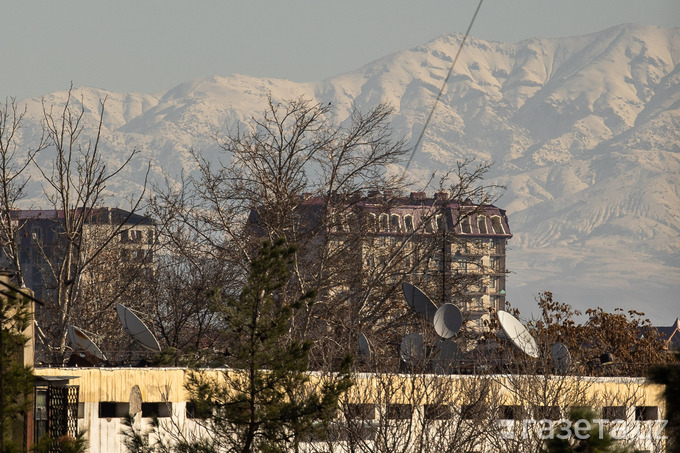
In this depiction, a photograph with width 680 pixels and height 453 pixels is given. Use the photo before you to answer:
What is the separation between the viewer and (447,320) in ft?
117

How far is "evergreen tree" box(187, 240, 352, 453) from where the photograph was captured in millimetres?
24359

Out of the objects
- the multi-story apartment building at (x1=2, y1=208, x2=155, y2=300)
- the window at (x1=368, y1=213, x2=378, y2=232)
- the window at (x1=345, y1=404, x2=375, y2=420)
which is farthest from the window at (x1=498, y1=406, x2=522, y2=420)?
the multi-story apartment building at (x1=2, y1=208, x2=155, y2=300)

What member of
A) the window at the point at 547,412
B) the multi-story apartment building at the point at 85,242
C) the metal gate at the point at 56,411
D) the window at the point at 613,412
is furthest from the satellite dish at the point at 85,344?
the window at the point at 613,412

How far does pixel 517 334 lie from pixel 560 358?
2.08m

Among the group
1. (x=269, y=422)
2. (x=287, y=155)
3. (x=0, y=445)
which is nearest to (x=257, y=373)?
(x=269, y=422)

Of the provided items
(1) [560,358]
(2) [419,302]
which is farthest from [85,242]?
(1) [560,358]

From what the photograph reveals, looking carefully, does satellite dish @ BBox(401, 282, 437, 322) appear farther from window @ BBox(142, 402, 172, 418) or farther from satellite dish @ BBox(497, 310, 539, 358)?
window @ BBox(142, 402, 172, 418)

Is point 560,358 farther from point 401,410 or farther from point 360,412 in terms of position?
point 360,412

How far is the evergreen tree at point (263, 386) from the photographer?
79.9 ft

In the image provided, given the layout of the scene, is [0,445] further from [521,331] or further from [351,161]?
[351,161]

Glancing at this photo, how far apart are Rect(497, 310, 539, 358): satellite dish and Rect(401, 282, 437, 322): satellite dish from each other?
11.1ft

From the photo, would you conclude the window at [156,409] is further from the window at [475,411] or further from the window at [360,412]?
the window at [475,411]

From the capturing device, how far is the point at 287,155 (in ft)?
160

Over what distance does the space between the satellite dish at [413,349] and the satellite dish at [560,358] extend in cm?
399
